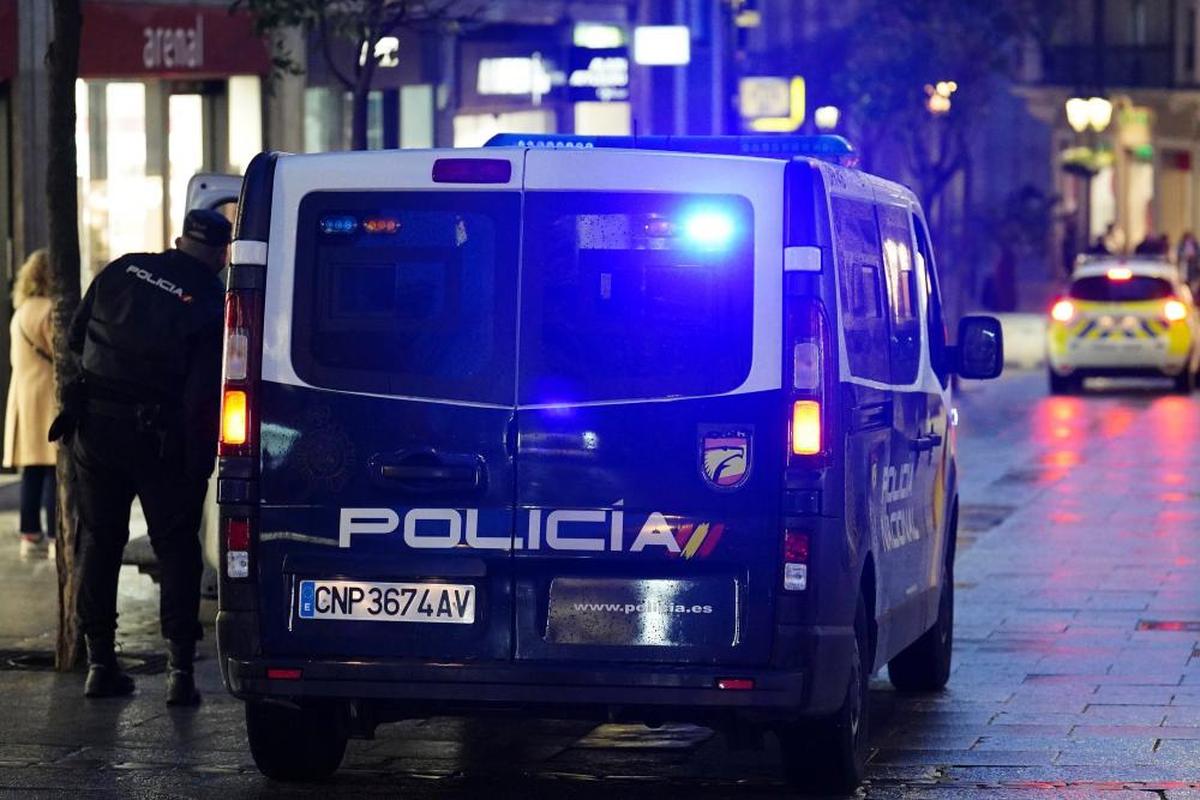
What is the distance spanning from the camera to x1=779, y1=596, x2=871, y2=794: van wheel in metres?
8.27

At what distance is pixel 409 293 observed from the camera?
7957mm

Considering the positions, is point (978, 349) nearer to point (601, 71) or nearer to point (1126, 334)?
point (601, 71)

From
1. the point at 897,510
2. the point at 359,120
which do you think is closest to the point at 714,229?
the point at 897,510

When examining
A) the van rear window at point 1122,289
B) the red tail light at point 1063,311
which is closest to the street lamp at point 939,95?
the van rear window at point 1122,289

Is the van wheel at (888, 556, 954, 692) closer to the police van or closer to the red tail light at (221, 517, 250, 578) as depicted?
the police van

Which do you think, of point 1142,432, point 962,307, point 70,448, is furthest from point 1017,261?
point 70,448

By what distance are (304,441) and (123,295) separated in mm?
2251

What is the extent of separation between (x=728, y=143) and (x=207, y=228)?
1.93 meters

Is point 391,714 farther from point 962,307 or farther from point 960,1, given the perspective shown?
point 962,307

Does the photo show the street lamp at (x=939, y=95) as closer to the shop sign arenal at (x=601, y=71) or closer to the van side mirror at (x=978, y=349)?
the shop sign arenal at (x=601, y=71)

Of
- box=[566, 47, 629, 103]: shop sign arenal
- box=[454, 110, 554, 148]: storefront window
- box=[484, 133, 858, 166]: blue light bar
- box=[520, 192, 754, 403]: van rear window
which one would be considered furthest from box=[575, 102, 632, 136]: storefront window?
box=[520, 192, 754, 403]: van rear window

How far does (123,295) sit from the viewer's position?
32.9 ft

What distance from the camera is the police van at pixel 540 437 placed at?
782 cm

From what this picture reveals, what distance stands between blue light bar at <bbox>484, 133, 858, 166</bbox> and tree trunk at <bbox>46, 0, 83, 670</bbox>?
2309mm
